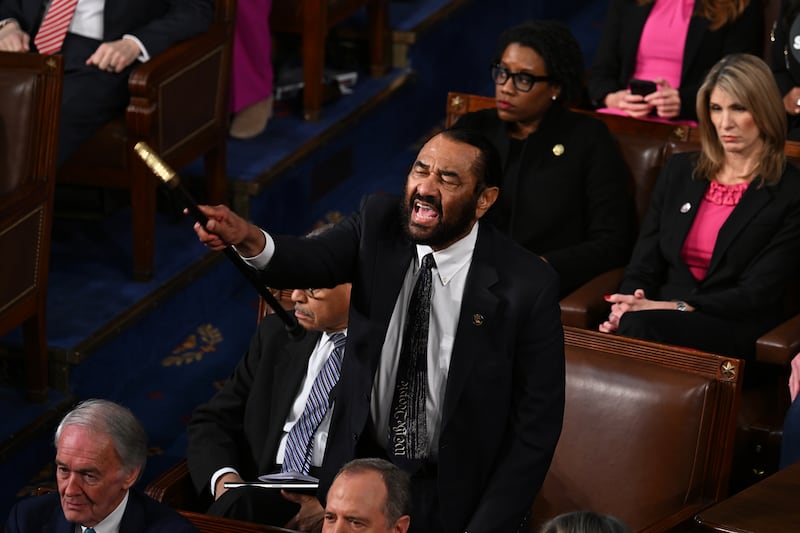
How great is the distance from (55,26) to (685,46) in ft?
5.55

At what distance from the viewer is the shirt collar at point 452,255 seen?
7.46 ft

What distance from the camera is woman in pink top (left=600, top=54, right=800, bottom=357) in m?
3.00

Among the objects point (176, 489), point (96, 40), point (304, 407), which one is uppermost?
point (96, 40)

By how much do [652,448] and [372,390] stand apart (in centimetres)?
57

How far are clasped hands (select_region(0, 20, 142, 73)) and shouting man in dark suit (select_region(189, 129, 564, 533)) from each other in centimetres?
159

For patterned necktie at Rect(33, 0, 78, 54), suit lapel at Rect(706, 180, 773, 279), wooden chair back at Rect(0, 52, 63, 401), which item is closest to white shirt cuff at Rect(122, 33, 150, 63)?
patterned necktie at Rect(33, 0, 78, 54)

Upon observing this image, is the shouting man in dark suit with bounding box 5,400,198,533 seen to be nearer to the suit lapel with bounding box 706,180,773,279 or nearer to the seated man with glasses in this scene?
the seated man with glasses

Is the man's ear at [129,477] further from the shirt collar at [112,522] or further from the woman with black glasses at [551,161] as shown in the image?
the woman with black glasses at [551,161]

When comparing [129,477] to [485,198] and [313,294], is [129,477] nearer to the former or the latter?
[313,294]

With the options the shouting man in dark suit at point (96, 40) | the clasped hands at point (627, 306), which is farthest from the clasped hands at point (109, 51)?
the clasped hands at point (627, 306)

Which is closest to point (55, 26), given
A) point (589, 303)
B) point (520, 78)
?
point (520, 78)

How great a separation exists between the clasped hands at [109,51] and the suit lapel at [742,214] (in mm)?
1594

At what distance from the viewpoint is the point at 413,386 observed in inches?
90.7

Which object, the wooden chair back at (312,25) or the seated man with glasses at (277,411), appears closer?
the seated man with glasses at (277,411)
